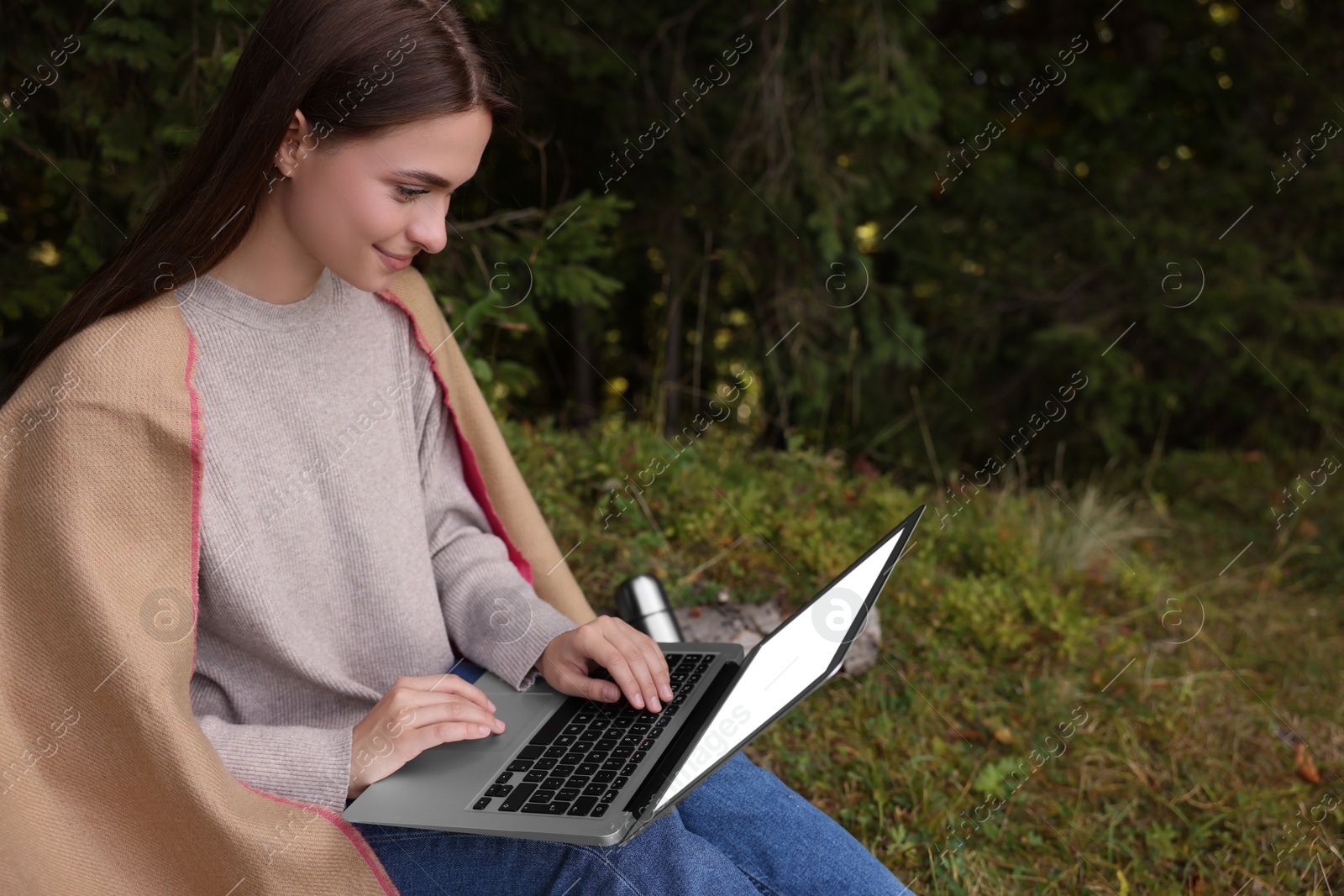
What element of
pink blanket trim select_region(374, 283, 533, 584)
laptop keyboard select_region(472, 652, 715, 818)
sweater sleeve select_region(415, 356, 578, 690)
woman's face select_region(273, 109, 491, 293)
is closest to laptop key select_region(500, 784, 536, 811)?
laptop keyboard select_region(472, 652, 715, 818)

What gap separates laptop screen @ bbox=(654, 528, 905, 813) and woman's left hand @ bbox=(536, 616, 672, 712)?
6.0 inches

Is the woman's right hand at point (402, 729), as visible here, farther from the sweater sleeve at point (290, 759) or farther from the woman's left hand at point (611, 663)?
the woman's left hand at point (611, 663)

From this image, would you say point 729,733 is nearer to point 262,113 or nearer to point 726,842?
point 726,842

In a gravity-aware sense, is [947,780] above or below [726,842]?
below

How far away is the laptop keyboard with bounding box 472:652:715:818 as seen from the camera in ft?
4.72

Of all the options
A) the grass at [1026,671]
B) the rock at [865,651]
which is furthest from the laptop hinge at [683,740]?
the rock at [865,651]

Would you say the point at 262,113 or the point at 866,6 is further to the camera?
the point at 866,6

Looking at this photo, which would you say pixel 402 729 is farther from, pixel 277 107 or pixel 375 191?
pixel 277 107

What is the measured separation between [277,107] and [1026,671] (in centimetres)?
265

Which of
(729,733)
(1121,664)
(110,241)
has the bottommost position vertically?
(1121,664)

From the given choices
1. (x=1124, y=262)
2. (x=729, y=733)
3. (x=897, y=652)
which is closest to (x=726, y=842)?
(x=729, y=733)

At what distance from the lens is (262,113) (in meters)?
1.55

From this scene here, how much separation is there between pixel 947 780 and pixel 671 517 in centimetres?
130

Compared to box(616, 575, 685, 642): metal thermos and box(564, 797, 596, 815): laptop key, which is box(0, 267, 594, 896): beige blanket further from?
box(616, 575, 685, 642): metal thermos
